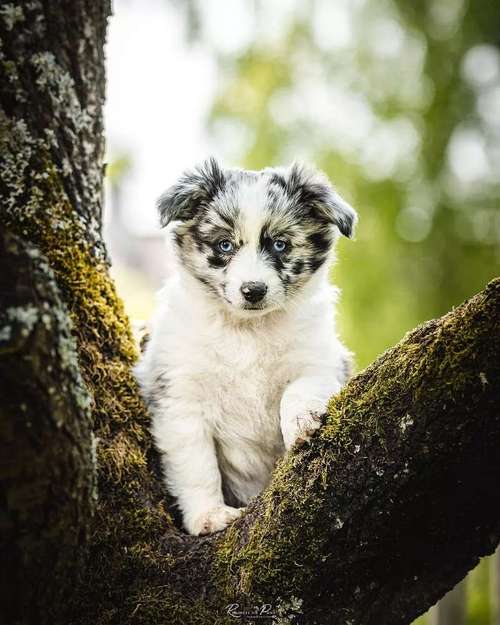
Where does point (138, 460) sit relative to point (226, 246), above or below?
below

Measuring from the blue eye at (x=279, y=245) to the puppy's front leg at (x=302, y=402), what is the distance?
65 centimetres

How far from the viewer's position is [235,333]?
3549 millimetres

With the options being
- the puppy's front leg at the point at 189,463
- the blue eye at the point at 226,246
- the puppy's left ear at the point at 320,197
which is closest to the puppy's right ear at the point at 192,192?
the blue eye at the point at 226,246

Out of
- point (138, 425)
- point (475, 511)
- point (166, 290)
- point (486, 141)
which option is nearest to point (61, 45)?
point (166, 290)

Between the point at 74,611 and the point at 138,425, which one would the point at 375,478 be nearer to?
the point at 74,611

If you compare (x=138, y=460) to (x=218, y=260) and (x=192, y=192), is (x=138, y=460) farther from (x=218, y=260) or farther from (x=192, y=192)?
(x=192, y=192)

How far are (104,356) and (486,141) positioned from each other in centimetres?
597

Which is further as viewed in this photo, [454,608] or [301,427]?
[454,608]

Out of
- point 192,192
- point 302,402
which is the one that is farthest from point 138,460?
point 192,192

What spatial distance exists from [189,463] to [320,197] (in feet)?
4.87

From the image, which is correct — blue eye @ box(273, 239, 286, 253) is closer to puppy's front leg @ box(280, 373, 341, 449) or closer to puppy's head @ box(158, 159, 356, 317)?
puppy's head @ box(158, 159, 356, 317)

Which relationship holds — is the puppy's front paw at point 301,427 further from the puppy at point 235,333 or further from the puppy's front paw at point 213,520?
the puppy's front paw at point 213,520

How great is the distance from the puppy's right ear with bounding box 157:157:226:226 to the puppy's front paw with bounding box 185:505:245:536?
1.35 m

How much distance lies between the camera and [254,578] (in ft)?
8.07
